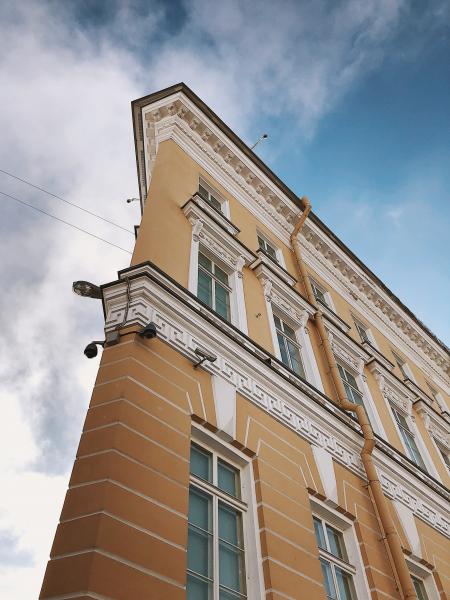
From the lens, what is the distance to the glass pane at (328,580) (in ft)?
19.9

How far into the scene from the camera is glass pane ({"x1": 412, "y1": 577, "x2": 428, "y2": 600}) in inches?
307

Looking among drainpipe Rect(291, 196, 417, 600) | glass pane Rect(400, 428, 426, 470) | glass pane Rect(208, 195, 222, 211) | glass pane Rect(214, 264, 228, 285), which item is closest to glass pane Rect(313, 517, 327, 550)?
drainpipe Rect(291, 196, 417, 600)

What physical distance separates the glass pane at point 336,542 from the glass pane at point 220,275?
451 centimetres

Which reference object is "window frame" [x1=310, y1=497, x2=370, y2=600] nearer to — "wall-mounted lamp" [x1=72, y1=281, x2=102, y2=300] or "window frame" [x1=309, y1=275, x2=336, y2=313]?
"wall-mounted lamp" [x1=72, y1=281, x2=102, y2=300]

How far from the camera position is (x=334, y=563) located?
254 inches

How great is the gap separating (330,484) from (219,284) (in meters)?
3.84

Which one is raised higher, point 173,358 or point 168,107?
point 168,107

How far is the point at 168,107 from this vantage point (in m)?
12.5

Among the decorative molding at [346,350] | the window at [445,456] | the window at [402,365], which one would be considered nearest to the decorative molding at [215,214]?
the decorative molding at [346,350]

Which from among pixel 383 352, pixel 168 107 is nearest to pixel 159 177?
pixel 168 107

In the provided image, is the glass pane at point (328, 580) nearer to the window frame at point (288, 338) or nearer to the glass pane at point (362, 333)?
the window frame at point (288, 338)

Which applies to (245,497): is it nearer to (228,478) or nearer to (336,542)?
(228,478)

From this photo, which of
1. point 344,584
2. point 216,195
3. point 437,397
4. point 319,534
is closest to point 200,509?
point 319,534

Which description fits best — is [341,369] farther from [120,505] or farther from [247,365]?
[120,505]
